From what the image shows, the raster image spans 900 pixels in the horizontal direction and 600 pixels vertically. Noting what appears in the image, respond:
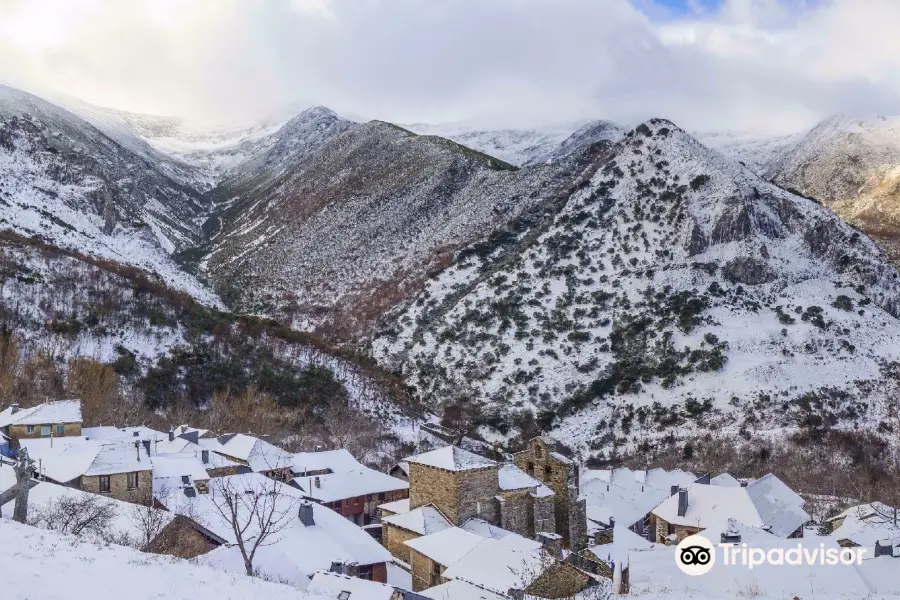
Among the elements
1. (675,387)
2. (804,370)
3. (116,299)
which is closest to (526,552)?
(675,387)

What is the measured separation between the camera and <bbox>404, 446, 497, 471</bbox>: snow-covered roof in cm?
3447

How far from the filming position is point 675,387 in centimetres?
7881

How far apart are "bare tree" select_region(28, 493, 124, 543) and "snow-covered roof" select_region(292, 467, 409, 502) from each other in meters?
16.7

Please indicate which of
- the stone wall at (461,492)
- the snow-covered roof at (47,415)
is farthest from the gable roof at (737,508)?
the snow-covered roof at (47,415)

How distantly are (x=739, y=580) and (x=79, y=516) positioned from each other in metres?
21.6

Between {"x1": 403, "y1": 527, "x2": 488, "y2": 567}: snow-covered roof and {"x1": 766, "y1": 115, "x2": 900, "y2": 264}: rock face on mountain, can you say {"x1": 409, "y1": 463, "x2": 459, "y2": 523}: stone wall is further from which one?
{"x1": 766, "y1": 115, "x2": 900, "y2": 264}: rock face on mountain

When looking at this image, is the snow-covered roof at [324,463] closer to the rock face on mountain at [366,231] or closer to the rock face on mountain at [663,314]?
the rock face on mountain at [663,314]

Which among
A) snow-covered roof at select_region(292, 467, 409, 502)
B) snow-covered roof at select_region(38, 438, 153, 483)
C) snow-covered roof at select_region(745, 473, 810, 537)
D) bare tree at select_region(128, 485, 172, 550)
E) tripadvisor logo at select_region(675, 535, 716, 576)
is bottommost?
snow-covered roof at select_region(745, 473, 810, 537)

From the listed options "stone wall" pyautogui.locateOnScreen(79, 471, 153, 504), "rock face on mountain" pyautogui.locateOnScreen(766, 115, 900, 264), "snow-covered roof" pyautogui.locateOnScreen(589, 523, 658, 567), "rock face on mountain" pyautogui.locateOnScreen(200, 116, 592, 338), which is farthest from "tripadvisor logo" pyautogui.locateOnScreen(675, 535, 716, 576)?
"rock face on mountain" pyautogui.locateOnScreen(766, 115, 900, 264)

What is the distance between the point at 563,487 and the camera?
37.5 meters

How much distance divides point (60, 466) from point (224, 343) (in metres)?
49.6

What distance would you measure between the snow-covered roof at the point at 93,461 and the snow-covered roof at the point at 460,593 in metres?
17.7

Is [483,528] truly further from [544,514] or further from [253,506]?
[253,506]

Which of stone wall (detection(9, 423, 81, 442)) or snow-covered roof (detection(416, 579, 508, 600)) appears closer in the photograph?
snow-covered roof (detection(416, 579, 508, 600))
